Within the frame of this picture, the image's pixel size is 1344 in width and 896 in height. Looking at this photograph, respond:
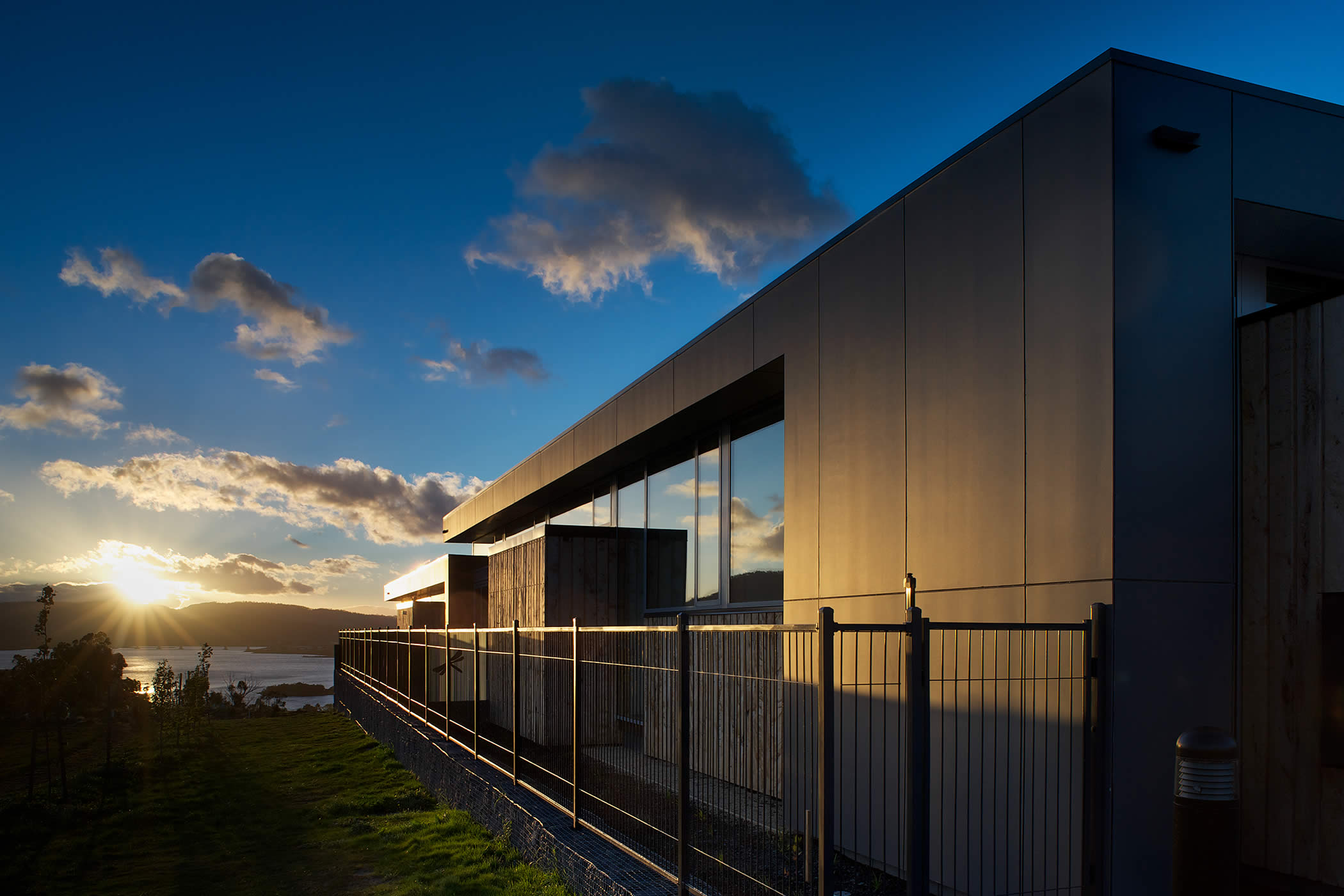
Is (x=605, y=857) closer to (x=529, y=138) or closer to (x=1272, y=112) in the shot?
(x=1272, y=112)

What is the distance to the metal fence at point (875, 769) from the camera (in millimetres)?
5160

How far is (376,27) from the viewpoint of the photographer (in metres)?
11.7

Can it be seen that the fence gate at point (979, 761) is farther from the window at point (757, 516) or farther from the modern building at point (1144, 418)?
the window at point (757, 516)

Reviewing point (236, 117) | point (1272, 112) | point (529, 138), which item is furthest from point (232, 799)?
point (1272, 112)

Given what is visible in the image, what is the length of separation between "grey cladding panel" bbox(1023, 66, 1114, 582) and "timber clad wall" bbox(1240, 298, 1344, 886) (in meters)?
1.33

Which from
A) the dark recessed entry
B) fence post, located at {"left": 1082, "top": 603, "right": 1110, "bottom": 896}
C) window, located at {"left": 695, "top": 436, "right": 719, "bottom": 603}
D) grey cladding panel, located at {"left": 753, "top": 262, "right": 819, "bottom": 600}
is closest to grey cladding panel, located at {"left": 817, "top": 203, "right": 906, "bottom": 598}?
grey cladding panel, located at {"left": 753, "top": 262, "right": 819, "bottom": 600}

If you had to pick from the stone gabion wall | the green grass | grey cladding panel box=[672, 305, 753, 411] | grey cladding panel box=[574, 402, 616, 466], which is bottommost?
the green grass

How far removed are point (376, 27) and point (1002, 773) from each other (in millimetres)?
11495

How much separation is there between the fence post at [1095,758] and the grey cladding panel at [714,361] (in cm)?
517

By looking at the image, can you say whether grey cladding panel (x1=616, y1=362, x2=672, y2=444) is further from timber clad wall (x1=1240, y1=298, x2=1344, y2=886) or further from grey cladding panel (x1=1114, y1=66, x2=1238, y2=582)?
timber clad wall (x1=1240, y1=298, x2=1344, y2=886)

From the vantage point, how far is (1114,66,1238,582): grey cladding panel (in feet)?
17.5

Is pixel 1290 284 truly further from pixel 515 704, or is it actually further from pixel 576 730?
pixel 515 704

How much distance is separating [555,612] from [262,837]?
5.18 metres

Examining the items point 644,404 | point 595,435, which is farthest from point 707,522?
point 595,435
